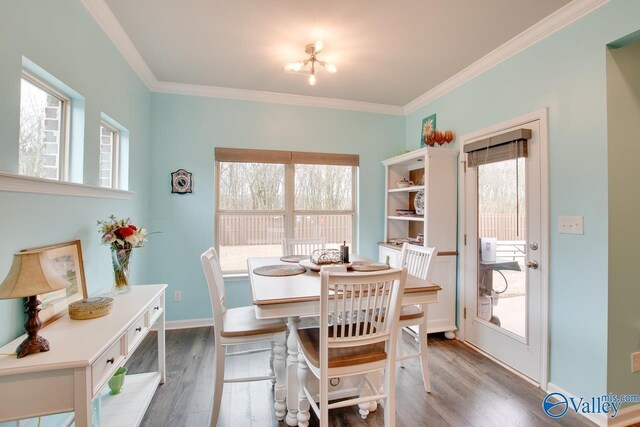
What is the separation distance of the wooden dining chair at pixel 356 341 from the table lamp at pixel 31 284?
1.07 m

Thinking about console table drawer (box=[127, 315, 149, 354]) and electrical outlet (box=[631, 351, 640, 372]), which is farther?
electrical outlet (box=[631, 351, 640, 372])

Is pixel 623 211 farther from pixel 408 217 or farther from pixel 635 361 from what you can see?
pixel 408 217

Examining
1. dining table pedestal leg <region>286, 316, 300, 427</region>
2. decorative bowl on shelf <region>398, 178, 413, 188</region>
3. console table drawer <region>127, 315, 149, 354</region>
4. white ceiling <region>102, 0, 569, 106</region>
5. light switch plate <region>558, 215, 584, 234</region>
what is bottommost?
dining table pedestal leg <region>286, 316, 300, 427</region>

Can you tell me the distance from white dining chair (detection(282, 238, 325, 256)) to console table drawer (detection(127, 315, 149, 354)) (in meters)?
1.46

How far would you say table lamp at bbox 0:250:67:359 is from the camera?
3.45 feet

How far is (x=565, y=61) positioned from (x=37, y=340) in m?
3.30

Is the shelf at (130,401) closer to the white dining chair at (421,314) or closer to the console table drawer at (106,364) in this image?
the console table drawer at (106,364)

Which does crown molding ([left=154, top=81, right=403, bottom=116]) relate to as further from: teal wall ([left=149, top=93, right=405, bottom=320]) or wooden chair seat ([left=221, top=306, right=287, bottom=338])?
wooden chair seat ([left=221, top=306, right=287, bottom=338])

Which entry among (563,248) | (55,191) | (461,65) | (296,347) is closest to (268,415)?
(296,347)

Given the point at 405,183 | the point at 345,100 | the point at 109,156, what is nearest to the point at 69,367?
the point at 109,156

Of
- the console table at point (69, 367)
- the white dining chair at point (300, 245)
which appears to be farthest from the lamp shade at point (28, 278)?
the white dining chair at point (300, 245)

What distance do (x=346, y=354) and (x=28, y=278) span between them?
1.39 m

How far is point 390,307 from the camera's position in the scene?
5.03 ft

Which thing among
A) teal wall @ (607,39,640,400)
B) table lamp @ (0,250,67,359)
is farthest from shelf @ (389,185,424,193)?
table lamp @ (0,250,67,359)
